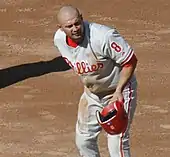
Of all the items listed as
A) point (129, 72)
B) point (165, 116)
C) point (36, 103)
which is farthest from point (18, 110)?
point (129, 72)

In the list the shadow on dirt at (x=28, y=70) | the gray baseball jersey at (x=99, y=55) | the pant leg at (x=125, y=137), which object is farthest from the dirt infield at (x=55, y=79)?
the gray baseball jersey at (x=99, y=55)

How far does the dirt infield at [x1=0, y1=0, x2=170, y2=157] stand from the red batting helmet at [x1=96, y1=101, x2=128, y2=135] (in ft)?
5.65

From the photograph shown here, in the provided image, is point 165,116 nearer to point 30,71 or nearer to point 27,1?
point 30,71

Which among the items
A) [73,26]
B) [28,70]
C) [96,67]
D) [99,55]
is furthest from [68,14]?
[28,70]

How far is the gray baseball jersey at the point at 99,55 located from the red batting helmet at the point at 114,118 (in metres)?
0.26

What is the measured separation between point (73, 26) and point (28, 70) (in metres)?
4.61

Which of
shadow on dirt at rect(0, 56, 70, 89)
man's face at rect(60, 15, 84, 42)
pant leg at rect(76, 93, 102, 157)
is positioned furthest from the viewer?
shadow on dirt at rect(0, 56, 70, 89)

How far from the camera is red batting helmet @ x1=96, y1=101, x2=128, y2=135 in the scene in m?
6.05

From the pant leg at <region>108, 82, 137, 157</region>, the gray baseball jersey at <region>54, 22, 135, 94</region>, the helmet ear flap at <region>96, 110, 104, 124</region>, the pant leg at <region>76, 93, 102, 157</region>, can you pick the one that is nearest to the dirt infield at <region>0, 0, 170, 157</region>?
the pant leg at <region>76, 93, 102, 157</region>

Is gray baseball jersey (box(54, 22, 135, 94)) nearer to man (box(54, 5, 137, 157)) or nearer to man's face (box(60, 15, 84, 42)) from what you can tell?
man (box(54, 5, 137, 157))

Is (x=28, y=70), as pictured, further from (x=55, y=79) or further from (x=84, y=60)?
(x=84, y=60)

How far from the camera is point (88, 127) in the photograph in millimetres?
6555

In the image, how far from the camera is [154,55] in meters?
10.8

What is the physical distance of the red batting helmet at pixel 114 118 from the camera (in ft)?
19.9
